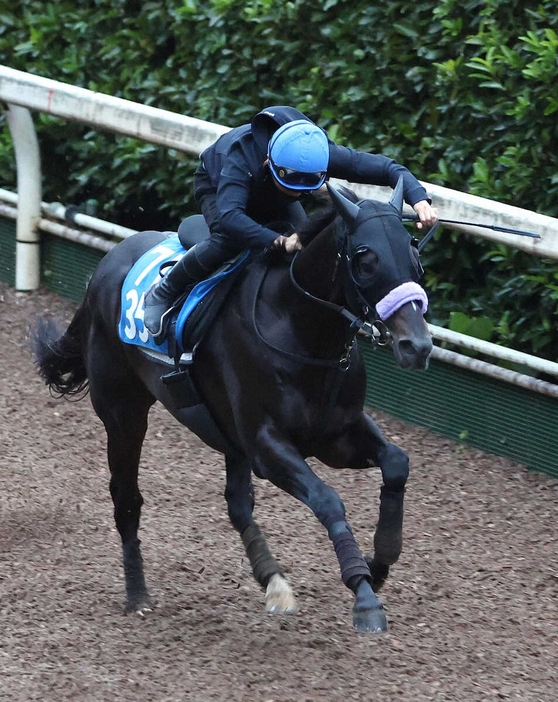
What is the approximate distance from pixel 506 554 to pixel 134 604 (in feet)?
5.70

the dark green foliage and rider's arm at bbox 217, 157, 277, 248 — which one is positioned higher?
rider's arm at bbox 217, 157, 277, 248

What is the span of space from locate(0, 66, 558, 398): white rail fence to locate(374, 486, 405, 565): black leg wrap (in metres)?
1.78

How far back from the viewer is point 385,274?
413 cm

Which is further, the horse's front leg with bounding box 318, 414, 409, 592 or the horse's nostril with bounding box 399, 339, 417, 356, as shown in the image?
the horse's front leg with bounding box 318, 414, 409, 592

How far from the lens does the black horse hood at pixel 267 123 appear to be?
15.8ft

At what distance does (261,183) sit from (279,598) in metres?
1.69

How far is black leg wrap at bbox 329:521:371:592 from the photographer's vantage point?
4379 millimetres

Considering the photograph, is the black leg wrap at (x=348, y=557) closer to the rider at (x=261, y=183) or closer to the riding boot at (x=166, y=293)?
the rider at (x=261, y=183)

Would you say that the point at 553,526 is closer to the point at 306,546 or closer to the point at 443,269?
the point at 306,546

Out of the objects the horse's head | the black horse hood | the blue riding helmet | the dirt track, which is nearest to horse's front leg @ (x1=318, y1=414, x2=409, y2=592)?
the dirt track

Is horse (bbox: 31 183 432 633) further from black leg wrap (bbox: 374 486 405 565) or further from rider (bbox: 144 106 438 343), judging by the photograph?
rider (bbox: 144 106 438 343)

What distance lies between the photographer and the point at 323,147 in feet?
14.9

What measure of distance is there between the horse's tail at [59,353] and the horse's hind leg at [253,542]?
3.42 ft

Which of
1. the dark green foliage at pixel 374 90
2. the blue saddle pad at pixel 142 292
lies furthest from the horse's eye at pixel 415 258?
the dark green foliage at pixel 374 90
